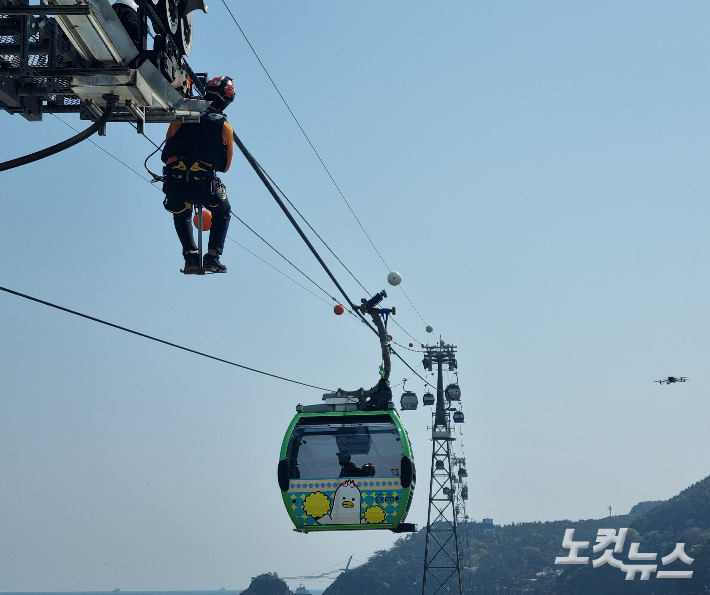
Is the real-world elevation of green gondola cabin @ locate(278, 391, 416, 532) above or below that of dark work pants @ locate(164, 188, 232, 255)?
below

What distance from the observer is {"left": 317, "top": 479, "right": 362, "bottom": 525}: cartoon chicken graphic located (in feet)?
60.8

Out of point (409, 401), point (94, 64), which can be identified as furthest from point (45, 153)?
point (409, 401)

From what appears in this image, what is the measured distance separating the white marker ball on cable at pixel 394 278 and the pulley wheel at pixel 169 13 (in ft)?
47.7

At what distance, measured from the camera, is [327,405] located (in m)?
19.2

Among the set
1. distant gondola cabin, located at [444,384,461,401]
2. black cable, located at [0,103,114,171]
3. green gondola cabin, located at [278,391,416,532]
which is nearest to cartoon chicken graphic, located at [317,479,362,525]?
green gondola cabin, located at [278,391,416,532]

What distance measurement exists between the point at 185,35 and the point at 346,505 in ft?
36.0

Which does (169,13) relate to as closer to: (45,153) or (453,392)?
(45,153)

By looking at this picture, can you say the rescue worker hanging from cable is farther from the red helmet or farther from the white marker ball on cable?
the white marker ball on cable

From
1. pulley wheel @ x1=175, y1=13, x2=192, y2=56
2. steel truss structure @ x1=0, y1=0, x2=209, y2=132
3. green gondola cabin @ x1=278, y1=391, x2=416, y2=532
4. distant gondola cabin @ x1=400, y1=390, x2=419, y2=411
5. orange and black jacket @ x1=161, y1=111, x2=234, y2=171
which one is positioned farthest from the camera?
distant gondola cabin @ x1=400, y1=390, x2=419, y2=411

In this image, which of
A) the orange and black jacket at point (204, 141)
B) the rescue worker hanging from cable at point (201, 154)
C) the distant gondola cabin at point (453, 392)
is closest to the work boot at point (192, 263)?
the rescue worker hanging from cable at point (201, 154)

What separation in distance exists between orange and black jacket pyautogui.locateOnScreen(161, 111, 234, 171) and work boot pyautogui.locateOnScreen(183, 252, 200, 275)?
52.9 inches

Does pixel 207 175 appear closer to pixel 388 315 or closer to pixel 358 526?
pixel 358 526

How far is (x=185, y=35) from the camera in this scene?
9.99 metres

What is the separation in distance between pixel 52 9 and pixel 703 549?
207 m
